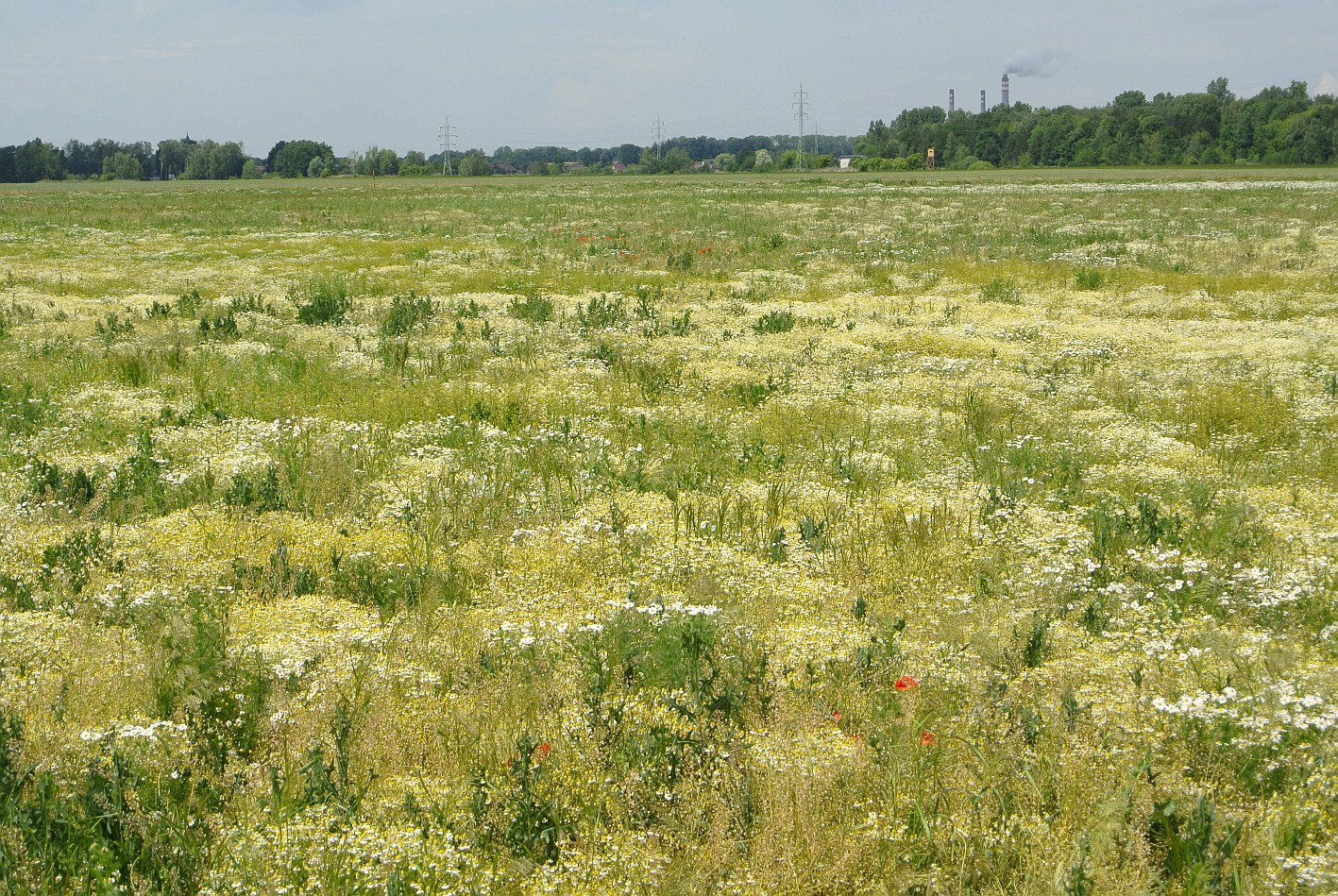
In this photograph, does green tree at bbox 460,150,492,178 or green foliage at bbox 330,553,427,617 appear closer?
green foliage at bbox 330,553,427,617

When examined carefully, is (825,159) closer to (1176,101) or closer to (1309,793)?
(1176,101)

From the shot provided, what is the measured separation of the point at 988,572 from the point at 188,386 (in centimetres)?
1036

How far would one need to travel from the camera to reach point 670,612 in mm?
5938

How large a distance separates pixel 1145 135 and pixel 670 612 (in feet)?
570

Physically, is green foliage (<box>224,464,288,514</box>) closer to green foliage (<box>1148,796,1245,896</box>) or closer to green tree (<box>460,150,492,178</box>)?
green foliage (<box>1148,796,1245,896</box>)

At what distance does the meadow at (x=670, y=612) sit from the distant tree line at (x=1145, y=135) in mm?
134083

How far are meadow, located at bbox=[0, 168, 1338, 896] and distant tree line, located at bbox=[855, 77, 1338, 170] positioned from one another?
5279 inches

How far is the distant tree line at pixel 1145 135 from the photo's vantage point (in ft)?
432

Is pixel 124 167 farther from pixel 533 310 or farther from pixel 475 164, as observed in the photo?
pixel 533 310

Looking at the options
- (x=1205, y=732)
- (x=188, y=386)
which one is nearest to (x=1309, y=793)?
(x=1205, y=732)

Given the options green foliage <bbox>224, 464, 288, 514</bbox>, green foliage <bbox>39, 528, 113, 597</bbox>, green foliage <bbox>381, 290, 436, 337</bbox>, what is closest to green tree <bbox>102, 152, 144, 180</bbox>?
green foliage <bbox>381, 290, 436, 337</bbox>

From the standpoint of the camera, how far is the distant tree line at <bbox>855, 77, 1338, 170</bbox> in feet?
432

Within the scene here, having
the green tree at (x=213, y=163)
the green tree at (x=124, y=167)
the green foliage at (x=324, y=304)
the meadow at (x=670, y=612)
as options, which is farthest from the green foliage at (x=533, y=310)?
the green tree at (x=124, y=167)

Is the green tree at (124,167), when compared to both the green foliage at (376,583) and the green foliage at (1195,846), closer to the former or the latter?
the green foliage at (376,583)
